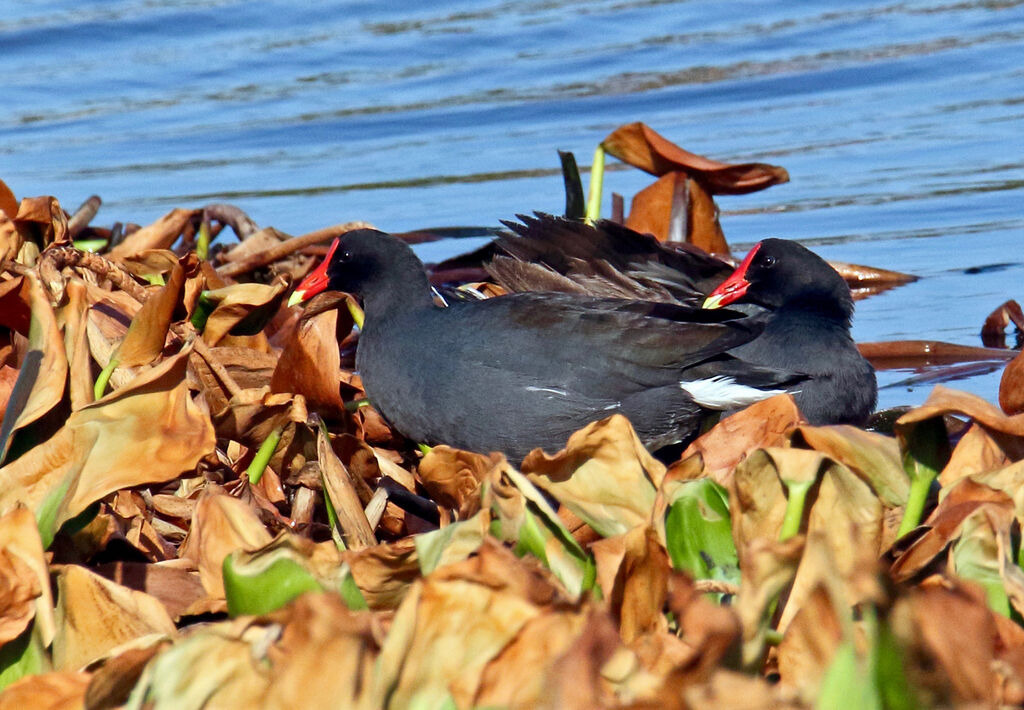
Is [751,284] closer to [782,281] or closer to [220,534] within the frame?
[782,281]

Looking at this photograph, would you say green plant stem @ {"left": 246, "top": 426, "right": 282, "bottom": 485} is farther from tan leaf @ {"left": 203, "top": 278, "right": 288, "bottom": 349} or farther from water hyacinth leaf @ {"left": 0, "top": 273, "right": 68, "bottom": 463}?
water hyacinth leaf @ {"left": 0, "top": 273, "right": 68, "bottom": 463}

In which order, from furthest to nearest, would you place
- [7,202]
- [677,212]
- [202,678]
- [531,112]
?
[531,112] < [677,212] < [7,202] < [202,678]

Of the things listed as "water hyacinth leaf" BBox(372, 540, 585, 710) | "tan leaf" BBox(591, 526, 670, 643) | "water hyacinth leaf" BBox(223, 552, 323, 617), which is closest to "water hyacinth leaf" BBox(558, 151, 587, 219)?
"tan leaf" BBox(591, 526, 670, 643)

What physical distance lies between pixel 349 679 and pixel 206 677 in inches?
7.1

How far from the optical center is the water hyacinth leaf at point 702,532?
1.81m

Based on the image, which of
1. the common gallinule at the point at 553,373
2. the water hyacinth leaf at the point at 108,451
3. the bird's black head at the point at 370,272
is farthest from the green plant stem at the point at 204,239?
the water hyacinth leaf at the point at 108,451

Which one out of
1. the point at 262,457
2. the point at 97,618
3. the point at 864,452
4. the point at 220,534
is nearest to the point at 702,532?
the point at 864,452

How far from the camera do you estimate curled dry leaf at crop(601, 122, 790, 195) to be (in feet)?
13.8

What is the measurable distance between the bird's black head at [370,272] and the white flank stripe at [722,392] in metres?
0.70

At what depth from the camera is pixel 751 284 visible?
371 cm

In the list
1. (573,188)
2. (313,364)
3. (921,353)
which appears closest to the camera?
(313,364)

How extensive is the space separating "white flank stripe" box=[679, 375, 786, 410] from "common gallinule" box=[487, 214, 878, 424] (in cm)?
11

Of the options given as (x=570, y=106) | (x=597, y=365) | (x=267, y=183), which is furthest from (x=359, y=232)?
(x=570, y=106)

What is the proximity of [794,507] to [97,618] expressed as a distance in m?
0.81
